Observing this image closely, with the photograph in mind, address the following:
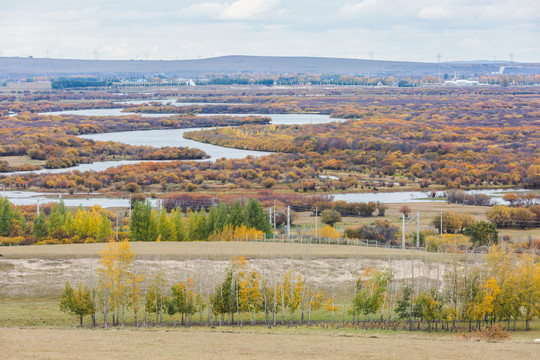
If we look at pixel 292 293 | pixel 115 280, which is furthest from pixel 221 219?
pixel 292 293

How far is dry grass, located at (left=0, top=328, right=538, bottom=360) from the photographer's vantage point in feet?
80.1

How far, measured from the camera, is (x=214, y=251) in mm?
42719

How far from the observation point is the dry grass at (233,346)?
80.1 ft

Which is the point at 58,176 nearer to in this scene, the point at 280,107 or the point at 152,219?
the point at 152,219

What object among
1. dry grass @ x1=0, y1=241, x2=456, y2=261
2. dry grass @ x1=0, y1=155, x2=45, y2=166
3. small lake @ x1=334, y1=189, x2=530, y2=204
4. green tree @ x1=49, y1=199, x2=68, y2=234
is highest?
dry grass @ x1=0, y1=155, x2=45, y2=166

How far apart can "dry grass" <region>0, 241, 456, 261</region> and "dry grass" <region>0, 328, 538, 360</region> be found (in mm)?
10699

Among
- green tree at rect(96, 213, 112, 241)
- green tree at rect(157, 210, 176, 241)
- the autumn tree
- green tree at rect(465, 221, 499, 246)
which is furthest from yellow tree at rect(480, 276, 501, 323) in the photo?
green tree at rect(96, 213, 112, 241)

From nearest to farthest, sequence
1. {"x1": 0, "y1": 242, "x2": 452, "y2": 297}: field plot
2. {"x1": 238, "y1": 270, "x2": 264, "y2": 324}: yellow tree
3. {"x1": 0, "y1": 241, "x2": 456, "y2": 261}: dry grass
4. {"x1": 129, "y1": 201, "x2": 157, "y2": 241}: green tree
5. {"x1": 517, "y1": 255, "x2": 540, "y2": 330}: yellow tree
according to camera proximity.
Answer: {"x1": 517, "y1": 255, "x2": 540, "y2": 330}: yellow tree, {"x1": 238, "y1": 270, "x2": 264, "y2": 324}: yellow tree, {"x1": 0, "y1": 242, "x2": 452, "y2": 297}: field plot, {"x1": 0, "y1": 241, "x2": 456, "y2": 261}: dry grass, {"x1": 129, "y1": 201, "x2": 157, "y2": 241}: green tree

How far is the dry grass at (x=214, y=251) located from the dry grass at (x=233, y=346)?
35.1 ft

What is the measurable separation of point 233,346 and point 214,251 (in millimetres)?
16361

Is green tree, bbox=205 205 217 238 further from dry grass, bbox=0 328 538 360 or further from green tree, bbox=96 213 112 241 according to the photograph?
dry grass, bbox=0 328 538 360

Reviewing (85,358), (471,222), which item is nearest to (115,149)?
(471,222)

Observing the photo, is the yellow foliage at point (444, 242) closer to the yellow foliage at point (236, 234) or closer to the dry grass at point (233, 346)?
the yellow foliage at point (236, 234)

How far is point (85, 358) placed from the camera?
2306 cm
